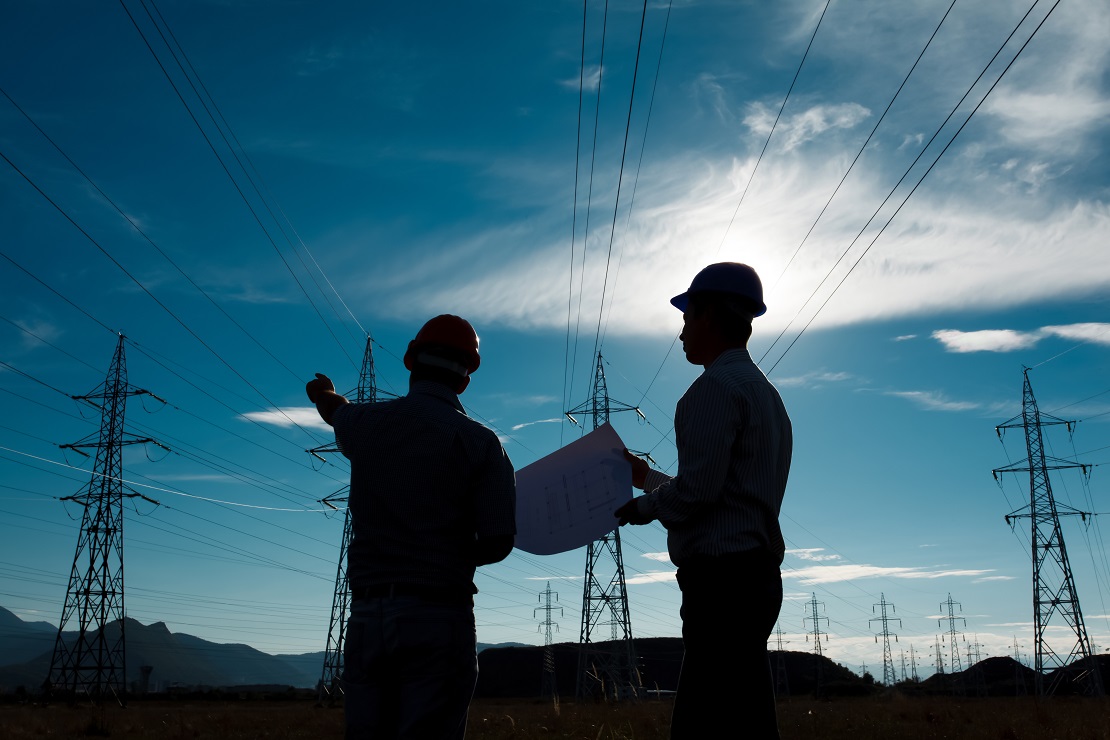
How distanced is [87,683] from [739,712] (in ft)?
135

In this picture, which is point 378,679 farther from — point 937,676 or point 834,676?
point 834,676

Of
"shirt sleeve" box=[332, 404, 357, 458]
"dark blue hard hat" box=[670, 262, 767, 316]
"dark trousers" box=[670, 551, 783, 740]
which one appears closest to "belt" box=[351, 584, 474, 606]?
"shirt sleeve" box=[332, 404, 357, 458]

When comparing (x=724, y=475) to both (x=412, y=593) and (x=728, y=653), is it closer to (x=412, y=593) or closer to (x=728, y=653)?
(x=728, y=653)

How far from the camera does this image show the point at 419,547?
323cm

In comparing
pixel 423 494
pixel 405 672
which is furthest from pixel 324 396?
pixel 405 672

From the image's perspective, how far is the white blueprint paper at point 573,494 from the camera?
392 cm

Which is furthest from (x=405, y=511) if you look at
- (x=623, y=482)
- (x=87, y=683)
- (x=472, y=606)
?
(x=87, y=683)

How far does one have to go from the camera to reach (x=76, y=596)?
35.2 meters

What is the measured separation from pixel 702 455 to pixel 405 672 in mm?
1295

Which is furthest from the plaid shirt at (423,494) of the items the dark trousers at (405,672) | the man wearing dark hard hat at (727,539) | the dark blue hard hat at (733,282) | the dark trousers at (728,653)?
the dark blue hard hat at (733,282)

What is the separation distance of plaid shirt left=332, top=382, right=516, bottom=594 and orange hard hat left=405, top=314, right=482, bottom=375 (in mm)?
288

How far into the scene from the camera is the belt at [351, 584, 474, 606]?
315 centimetres

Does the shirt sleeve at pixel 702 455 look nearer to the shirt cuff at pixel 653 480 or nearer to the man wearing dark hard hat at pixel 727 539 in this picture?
the man wearing dark hard hat at pixel 727 539

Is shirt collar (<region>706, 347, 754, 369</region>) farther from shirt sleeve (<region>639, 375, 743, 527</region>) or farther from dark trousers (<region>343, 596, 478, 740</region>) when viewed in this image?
dark trousers (<region>343, 596, 478, 740</region>)
